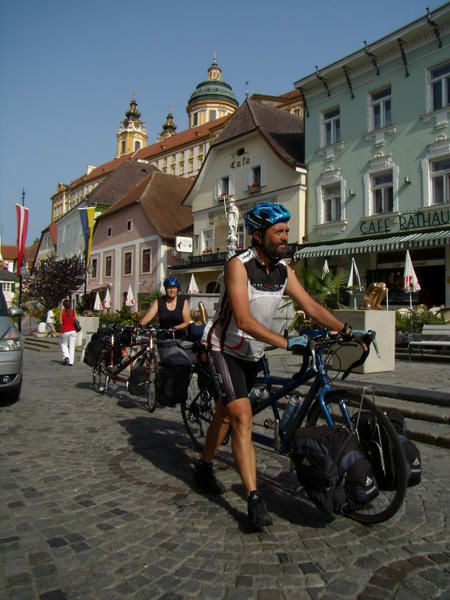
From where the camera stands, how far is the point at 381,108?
2189 centimetres

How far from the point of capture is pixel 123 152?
102 metres

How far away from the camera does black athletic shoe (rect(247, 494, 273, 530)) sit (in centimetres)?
294

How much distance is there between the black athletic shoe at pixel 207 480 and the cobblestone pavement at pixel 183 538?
0.27 ft

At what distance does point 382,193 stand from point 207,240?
13.8 m

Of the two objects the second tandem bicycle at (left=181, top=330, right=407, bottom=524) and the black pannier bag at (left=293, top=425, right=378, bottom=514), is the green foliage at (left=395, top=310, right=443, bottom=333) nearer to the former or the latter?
the second tandem bicycle at (left=181, top=330, right=407, bottom=524)

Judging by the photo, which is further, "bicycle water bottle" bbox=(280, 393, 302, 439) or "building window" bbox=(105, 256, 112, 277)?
"building window" bbox=(105, 256, 112, 277)

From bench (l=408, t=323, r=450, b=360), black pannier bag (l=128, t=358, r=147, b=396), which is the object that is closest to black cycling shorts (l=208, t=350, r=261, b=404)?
black pannier bag (l=128, t=358, r=147, b=396)

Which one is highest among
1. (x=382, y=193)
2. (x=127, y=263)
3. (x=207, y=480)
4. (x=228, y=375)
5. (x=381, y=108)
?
(x=381, y=108)

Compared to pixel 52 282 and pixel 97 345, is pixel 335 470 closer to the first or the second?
pixel 97 345

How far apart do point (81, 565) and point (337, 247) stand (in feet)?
68.7

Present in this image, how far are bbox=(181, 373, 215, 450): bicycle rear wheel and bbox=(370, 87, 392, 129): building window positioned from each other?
19850 mm

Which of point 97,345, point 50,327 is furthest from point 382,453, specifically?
point 50,327

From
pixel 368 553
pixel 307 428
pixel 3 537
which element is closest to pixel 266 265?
pixel 307 428

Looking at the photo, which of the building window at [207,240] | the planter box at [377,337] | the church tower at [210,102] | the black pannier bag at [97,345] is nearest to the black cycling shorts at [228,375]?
the planter box at [377,337]
